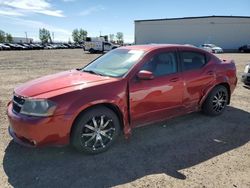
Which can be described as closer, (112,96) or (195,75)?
(112,96)

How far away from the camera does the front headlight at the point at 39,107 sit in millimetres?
3514

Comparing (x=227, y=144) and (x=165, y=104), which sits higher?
(x=165, y=104)

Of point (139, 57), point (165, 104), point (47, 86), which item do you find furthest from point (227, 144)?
point (47, 86)

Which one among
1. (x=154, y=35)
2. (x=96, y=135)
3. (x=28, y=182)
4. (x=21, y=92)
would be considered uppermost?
(x=154, y=35)

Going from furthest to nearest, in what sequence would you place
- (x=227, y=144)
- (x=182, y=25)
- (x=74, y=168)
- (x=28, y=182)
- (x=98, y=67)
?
1. (x=182, y=25)
2. (x=98, y=67)
3. (x=227, y=144)
4. (x=74, y=168)
5. (x=28, y=182)

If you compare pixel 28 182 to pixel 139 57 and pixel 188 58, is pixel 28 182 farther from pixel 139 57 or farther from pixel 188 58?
pixel 188 58

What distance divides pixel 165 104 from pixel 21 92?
7.97ft

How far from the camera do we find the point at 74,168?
3631 mm

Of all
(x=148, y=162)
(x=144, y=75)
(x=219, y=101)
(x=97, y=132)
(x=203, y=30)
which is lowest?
(x=148, y=162)

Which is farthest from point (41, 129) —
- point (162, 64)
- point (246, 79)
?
point (246, 79)

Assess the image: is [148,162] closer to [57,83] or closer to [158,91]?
[158,91]

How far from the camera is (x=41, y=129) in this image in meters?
3.50

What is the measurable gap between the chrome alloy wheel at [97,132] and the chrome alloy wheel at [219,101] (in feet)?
9.01

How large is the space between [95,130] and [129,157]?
0.66 meters
